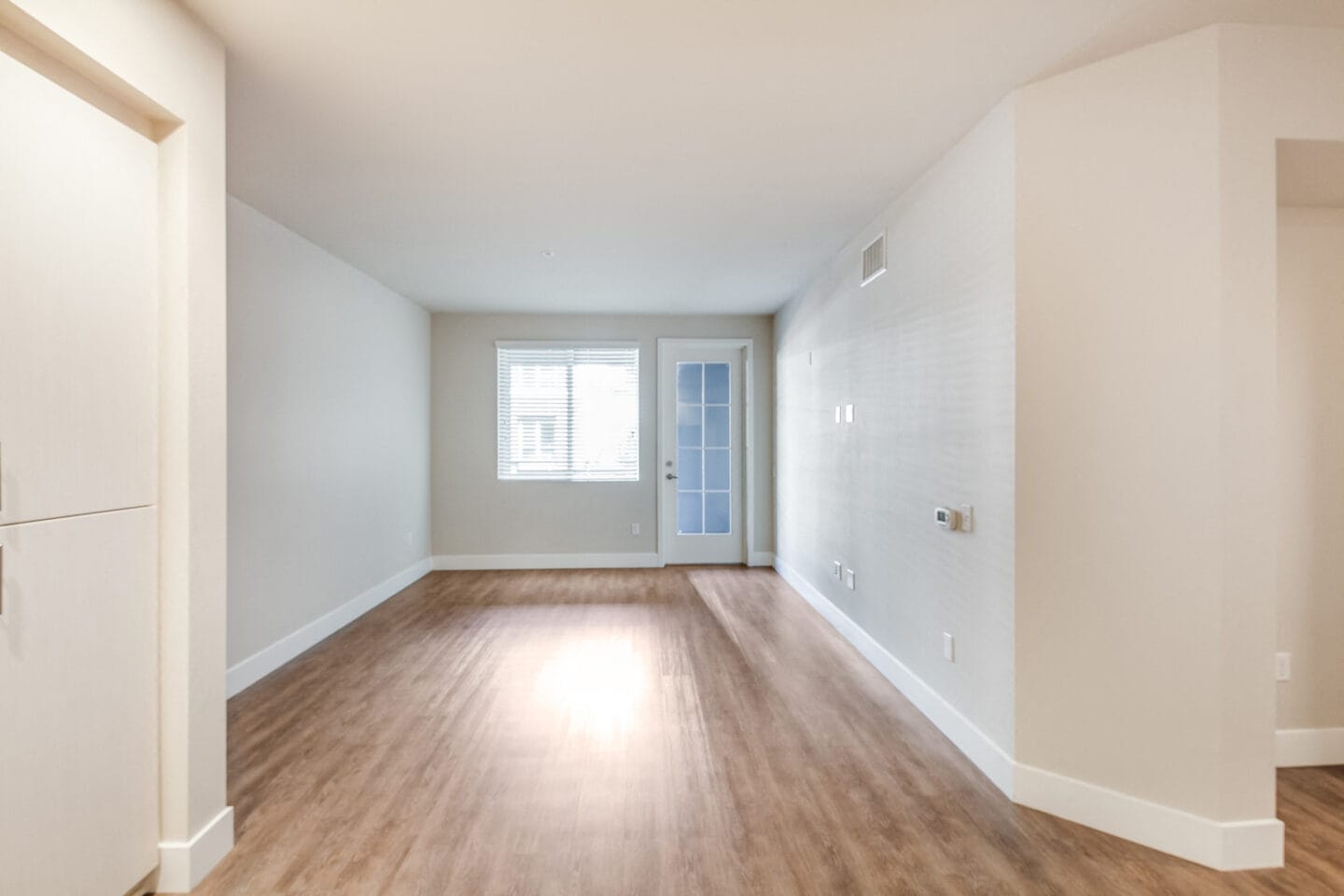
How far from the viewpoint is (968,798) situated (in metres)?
2.48

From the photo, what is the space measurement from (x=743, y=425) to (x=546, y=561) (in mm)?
2426

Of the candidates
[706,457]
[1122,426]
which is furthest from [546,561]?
[1122,426]

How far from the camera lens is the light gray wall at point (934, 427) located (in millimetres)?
2582

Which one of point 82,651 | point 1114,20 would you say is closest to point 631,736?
point 82,651

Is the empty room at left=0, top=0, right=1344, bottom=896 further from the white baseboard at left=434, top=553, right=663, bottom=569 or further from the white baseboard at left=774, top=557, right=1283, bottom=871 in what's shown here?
the white baseboard at left=434, top=553, right=663, bottom=569

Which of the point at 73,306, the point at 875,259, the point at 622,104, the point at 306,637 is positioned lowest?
the point at 306,637

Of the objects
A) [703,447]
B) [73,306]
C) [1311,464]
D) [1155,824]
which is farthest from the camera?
[703,447]

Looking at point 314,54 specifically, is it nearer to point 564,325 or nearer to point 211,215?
point 211,215

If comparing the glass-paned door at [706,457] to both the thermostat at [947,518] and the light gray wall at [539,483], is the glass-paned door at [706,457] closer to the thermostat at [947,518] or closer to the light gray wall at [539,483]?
the light gray wall at [539,483]

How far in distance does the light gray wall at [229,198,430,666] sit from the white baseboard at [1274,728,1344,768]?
466 centimetres

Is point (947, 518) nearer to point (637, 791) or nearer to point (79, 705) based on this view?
point (637, 791)

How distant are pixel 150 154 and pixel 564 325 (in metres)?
5.02

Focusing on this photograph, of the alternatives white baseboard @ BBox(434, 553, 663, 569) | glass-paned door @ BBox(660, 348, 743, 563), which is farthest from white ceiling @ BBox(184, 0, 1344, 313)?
white baseboard @ BBox(434, 553, 663, 569)

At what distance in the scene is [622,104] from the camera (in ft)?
8.44
